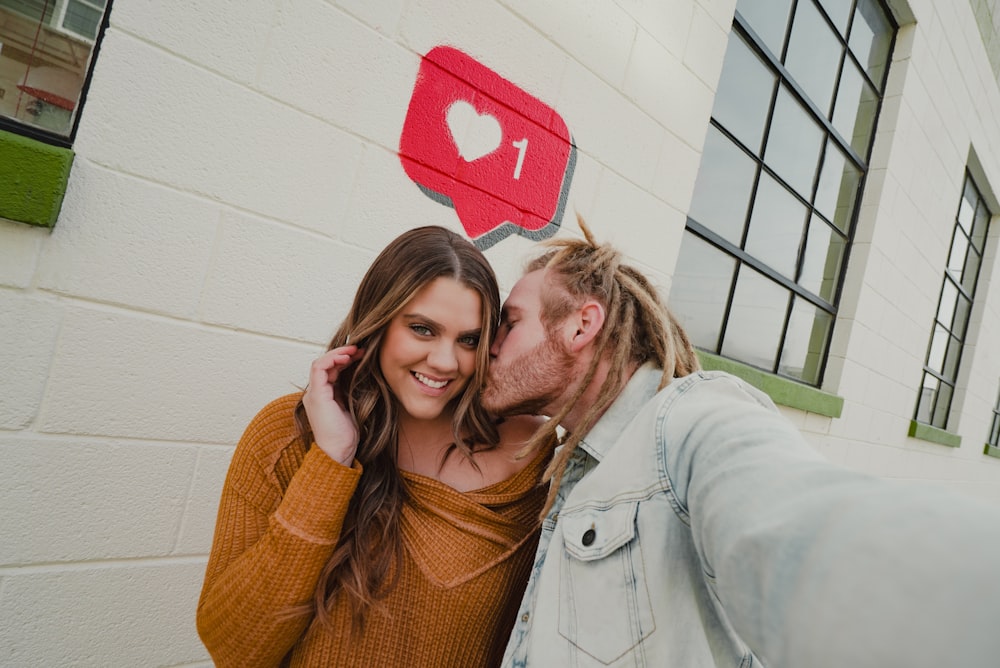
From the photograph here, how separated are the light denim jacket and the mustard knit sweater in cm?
15

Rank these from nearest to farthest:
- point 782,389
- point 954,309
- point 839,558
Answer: point 839,558 → point 782,389 → point 954,309

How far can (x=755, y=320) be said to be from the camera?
3.34 metres

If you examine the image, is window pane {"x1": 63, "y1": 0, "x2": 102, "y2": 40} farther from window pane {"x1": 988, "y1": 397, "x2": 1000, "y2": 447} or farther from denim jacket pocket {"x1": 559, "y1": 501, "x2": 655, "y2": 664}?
window pane {"x1": 988, "y1": 397, "x2": 1000, "y2": 447}

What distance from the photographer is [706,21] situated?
2.39m

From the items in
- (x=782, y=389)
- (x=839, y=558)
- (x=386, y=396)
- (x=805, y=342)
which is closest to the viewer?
(x=839, y=558)

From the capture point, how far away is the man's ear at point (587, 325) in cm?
130

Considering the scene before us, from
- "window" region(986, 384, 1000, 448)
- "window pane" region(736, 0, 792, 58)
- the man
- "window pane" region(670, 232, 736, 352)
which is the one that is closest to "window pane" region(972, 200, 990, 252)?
"window" region(986, 384, 1000, 448)

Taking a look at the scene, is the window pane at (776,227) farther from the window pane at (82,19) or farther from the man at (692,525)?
the window pane at (82,19)

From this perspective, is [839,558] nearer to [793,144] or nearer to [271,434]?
[271,434]

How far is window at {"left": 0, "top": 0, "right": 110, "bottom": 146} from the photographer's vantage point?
1.14 meters

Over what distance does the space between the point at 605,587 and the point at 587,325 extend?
0.57 m

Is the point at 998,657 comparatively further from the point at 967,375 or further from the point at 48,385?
the point at 967,375

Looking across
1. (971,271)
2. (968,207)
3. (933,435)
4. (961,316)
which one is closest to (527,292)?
(933,435)

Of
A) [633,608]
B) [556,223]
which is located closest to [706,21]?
[556,223]
